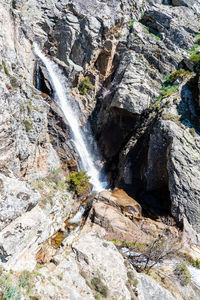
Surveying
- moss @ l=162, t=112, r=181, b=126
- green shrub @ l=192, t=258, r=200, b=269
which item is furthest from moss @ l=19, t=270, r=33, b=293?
moss @ l=162, t=112, r=181, b=126

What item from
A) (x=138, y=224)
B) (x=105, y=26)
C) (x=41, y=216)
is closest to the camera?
(x=41, y=216)

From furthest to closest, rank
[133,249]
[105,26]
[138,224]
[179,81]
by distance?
[105,26]
[179,81]
[138,224]
[133,249]

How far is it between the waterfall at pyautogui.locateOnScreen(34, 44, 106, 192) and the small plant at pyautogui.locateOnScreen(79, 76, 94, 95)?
6.86ft

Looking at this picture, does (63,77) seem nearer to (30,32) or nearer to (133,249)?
(30,32)

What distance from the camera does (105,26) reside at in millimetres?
23641

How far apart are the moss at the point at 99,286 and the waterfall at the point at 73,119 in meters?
11.2

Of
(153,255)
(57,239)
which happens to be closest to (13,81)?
(57,239)

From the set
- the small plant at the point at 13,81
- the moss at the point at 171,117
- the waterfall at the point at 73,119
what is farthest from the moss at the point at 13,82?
the moss at the point at 171,117

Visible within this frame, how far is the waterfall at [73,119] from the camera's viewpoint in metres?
17.9

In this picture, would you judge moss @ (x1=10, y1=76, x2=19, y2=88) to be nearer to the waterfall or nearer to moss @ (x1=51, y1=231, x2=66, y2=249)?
the waterfall

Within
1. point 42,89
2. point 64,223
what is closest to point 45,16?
point 42,89

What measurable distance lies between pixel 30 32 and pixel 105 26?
31.7ft

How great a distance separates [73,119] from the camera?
785 inches

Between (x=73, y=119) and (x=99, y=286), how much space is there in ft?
55.1
